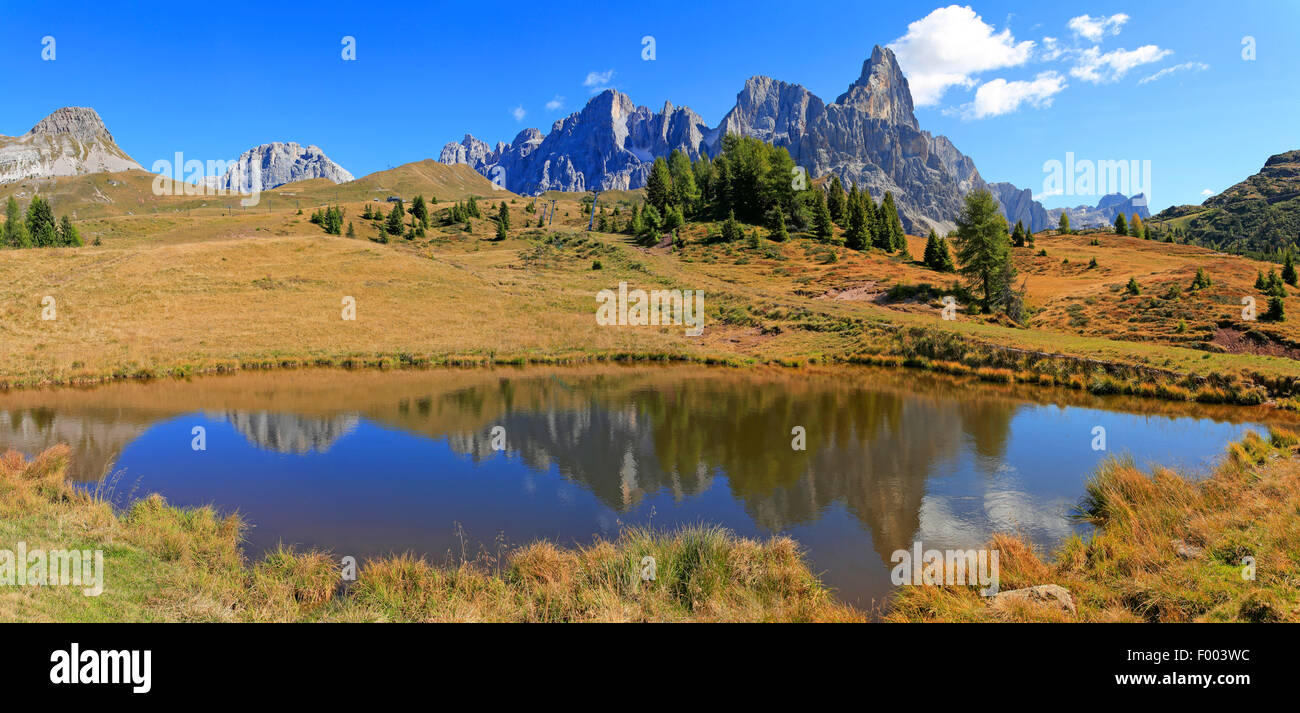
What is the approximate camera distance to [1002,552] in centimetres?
1005

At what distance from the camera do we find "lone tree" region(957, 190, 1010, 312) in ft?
173

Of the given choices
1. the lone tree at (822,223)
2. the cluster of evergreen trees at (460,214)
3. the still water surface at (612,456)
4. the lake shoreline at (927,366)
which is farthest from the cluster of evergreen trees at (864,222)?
the cluster of evergreen trees at (460,214)

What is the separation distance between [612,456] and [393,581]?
9762mm

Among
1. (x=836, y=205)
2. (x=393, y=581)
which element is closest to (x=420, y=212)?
(x=836, y=205)

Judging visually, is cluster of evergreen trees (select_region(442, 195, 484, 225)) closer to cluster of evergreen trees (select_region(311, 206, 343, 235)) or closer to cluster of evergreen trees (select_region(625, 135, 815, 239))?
cluster of evergreen trees (select_region(311, 206, 343, 235))

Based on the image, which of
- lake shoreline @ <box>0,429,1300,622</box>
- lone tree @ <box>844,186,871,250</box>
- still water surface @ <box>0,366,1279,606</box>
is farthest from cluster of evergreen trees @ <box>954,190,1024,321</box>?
lake shoreline @ <box>0,429,1300,622</box>

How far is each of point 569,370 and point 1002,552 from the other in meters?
29.7

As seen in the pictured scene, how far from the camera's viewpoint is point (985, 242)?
53.1 meters

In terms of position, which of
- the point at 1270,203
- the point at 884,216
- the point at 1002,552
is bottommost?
the point at 1002,552

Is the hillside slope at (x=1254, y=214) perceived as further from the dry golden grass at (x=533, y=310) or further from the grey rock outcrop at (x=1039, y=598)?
the grey rock outcrop at (x=1039, y=598)
